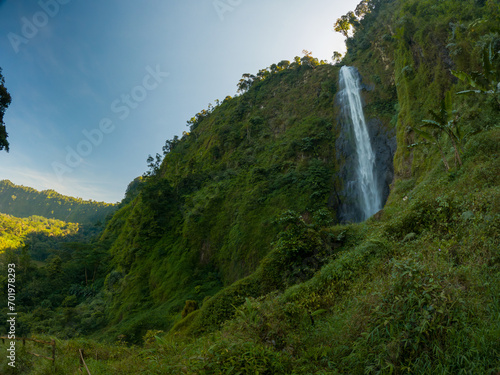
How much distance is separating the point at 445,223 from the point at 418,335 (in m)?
3.99

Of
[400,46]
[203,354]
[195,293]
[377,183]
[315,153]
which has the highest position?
[400,46]

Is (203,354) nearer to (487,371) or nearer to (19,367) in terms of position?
(487,371)

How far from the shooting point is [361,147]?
73.7 feet

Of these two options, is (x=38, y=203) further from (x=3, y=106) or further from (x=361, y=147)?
(x=361, y=147)

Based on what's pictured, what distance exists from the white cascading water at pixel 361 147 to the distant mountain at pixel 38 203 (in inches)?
5466

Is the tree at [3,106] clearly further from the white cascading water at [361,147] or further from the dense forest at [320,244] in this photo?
the white cascading water at [361,147]

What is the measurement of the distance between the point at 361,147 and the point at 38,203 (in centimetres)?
19042

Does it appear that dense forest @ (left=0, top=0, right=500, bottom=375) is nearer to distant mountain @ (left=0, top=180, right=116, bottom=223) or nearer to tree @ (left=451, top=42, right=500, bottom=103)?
tree @ (left=451, top=42, right=500, bottom=103)

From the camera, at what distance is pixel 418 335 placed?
2.89 metres

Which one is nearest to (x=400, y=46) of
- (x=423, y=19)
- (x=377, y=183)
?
(x=423, y=19)

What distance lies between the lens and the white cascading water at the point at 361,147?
1941cm

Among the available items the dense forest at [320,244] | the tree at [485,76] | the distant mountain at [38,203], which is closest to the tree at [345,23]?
the dense forest at [320,244]

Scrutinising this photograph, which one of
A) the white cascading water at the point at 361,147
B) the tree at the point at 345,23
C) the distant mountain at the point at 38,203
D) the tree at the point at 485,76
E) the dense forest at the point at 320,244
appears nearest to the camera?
the dense forest at the point at 320,244

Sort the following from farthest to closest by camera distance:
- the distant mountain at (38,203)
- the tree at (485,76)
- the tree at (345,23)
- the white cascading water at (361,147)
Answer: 1. the distant mountain at (38,203)
2. the tree at (345,23)
3. the white cascading water at (361,147)
4. the tree at (485,76)
